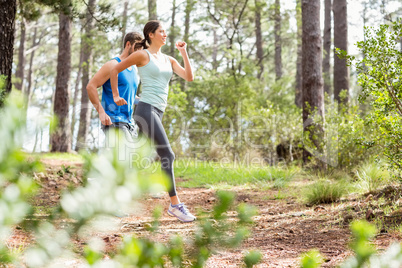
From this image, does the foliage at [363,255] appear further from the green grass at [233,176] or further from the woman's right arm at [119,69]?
the green grass at [233,176]

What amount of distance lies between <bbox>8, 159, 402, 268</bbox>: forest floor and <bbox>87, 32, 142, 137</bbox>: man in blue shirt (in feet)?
2.33

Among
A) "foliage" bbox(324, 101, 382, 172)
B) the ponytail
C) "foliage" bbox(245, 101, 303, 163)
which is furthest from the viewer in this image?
"foliage" bbox(245, 101, 303, 163)

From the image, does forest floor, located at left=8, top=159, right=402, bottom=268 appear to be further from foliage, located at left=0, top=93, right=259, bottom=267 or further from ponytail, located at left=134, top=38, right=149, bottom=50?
ponytail, located at left=134, top=38, right=149, bottom=50

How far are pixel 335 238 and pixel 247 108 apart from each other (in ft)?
28.9

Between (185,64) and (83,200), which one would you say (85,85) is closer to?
(185,64)

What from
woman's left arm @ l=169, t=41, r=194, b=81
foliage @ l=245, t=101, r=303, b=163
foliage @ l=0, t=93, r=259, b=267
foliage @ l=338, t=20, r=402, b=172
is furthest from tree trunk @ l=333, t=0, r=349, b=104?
foliage @ l=0, t=93, r=259, b=267

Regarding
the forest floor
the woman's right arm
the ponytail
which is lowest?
the forest floor

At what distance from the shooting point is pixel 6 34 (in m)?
4.56

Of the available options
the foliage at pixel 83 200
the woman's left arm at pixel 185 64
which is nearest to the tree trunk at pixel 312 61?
the woman's left arm at pixel 185 64

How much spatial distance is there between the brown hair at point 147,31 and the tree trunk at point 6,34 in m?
1.75

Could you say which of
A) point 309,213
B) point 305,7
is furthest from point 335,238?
point 305,7

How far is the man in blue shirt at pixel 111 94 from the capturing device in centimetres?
372

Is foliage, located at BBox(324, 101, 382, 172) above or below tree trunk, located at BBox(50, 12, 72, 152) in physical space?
below

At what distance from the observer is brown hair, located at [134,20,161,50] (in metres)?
3.84
